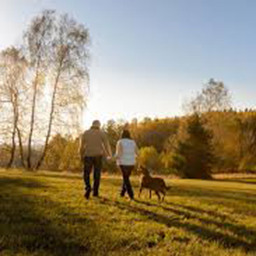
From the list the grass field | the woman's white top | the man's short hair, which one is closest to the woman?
the woman's white top

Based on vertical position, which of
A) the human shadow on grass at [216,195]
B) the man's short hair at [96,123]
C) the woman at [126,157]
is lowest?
the human shadow on grass at [216,195]

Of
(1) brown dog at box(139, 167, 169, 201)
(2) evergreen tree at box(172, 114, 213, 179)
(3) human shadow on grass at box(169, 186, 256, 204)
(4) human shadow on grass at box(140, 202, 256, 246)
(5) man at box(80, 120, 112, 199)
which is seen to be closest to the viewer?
(4) human shadow on grass at box(140, 202, 256, 246)

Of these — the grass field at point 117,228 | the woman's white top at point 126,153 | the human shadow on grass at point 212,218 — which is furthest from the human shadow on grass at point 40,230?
the woman's white top at point 126,153

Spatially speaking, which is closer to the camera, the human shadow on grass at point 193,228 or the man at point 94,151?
the human shadow on grass at point 193,228

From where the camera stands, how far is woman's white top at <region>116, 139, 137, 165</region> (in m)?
12.8

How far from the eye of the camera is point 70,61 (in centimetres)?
3369

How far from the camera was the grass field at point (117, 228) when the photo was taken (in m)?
6.12

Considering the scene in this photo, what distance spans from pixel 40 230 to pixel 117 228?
4.61ft

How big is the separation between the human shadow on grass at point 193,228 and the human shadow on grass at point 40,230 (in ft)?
5.27

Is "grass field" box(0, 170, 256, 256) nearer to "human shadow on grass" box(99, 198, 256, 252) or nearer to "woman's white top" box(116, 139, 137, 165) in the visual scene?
"human shadow on grass" box(99, 198, 256, 252)

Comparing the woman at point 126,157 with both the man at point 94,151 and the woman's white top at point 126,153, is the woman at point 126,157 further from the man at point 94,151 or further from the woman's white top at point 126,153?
the man at point 94,151

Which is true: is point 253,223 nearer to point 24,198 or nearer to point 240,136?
point 24,198

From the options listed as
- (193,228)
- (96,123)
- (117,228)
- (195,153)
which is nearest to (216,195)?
(96,123)

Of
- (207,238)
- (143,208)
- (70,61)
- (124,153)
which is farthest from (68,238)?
(70,61)
